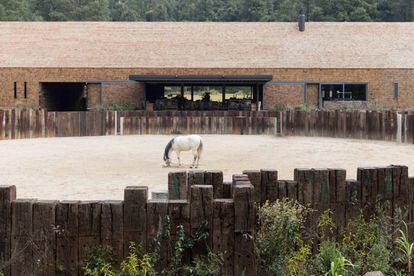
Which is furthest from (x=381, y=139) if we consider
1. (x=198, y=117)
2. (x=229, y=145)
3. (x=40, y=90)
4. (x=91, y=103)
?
(x=40, y=90)

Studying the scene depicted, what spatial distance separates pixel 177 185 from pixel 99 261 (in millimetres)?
1549

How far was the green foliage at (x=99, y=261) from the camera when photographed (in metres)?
6.11

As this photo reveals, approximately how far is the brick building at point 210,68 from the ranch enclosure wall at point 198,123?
6.56 m

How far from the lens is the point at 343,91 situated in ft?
139

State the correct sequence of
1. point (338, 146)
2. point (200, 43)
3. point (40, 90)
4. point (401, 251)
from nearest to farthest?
point (401, 251), point (338, 146), point (40, 90), point (200, 43)

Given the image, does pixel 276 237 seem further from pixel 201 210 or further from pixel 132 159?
pixel 132 159

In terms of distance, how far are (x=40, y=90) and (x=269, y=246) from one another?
3795 centimetres

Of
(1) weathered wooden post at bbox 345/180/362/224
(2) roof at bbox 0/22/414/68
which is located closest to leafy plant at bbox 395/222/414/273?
(1) weathered wooden post at bbox 345/180/362/224

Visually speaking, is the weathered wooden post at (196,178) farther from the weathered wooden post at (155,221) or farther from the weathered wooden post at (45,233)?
the weathered wooden post at (45,233)

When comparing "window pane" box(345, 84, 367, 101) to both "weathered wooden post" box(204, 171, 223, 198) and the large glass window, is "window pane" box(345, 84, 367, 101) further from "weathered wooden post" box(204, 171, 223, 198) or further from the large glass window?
"weathered wooden post" box(204, 171, 223, 198)

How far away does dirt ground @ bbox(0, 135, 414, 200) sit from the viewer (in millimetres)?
14125

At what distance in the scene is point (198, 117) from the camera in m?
33.6

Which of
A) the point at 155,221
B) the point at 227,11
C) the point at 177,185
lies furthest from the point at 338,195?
the point at 227,11

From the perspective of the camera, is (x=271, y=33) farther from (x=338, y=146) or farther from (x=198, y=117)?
(x=338, y=146)
